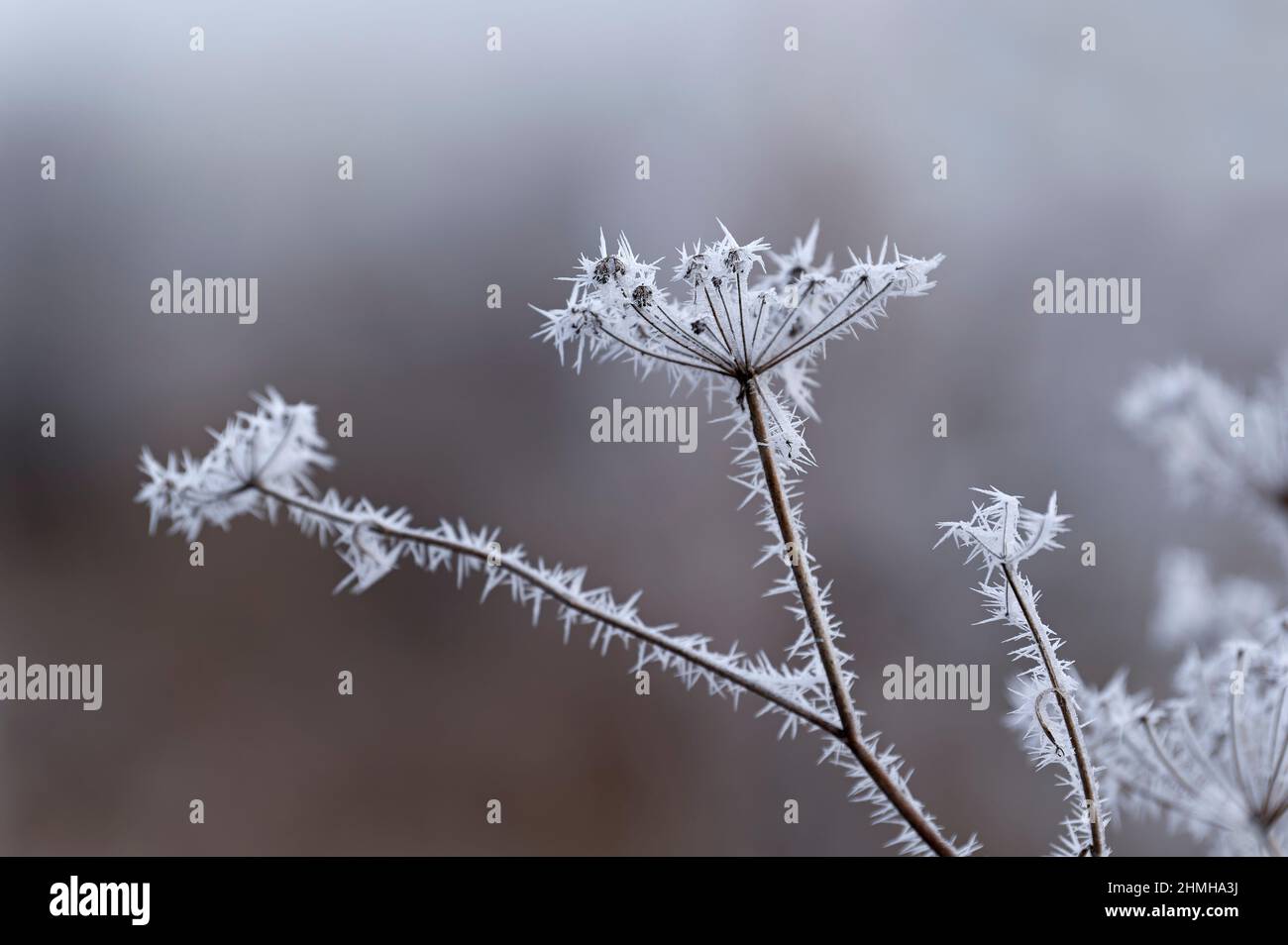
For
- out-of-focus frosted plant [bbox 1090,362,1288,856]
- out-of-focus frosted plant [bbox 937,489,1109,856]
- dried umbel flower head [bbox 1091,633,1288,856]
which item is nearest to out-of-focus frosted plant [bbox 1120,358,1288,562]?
out-of-focus frosted plant [bbox 1090,362,1288,856]

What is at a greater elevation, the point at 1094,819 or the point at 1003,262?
the point at 1003,262

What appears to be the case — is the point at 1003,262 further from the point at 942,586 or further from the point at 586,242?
the point at 586,242

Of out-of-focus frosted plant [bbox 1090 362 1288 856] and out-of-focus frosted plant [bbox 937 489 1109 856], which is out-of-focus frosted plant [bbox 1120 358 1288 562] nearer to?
out-of-focus frosted plant [bbox 1090 362 1288 856]

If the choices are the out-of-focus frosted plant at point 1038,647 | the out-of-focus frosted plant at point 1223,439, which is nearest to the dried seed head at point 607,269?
the out-of-focus frosted plant at point 1038,647

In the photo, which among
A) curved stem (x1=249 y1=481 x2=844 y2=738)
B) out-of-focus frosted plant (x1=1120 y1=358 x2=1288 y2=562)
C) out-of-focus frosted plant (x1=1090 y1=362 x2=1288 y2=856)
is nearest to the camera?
curved stem (x1=249 y1=481 x2=844 y2=738)
